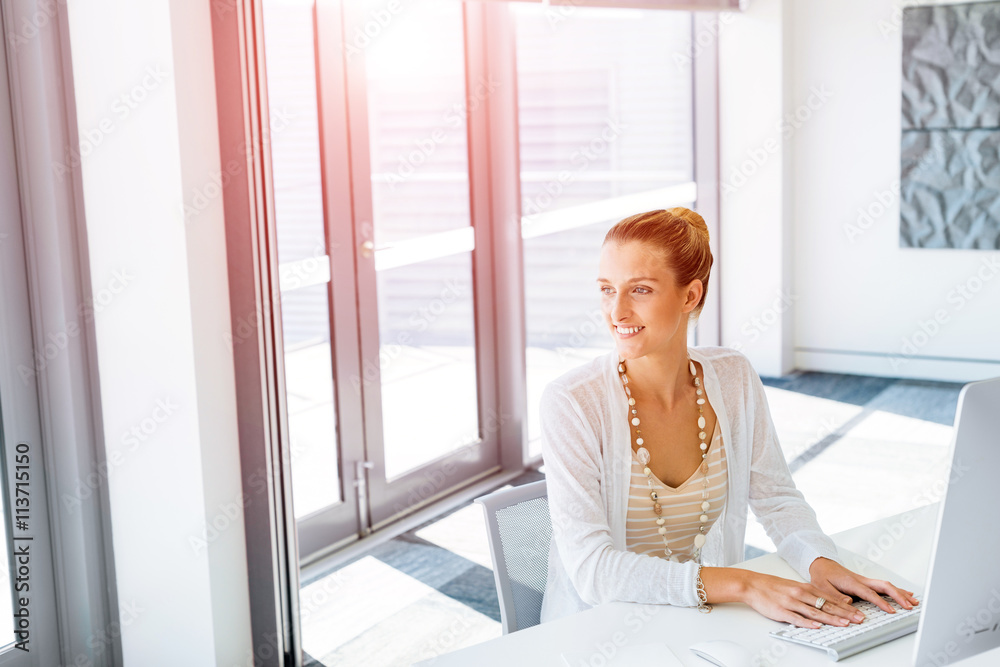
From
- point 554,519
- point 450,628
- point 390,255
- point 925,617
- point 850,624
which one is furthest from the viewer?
point 390,255

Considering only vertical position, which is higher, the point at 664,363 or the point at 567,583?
the point at 664,363

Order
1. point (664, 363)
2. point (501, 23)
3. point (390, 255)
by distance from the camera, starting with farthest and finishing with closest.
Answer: point (501, 23), point (390, 255), point (664, 363)

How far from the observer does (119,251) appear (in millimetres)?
2430

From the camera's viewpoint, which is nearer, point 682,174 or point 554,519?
point 554,519

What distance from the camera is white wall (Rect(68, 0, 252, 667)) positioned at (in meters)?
2.34

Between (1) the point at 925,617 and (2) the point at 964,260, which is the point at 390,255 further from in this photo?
(2) the point at 964,260

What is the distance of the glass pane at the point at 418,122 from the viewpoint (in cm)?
382

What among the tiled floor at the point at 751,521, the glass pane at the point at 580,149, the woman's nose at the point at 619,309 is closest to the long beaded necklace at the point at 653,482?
the woman's nose at the point at 619,309

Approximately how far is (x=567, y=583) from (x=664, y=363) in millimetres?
450

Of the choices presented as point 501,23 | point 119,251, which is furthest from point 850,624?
point 501,23

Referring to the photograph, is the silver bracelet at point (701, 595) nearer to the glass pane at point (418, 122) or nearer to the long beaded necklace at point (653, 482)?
the long beaded necklace at point (653, 482)

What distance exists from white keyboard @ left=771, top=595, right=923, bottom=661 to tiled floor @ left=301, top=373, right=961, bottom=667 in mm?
1558
